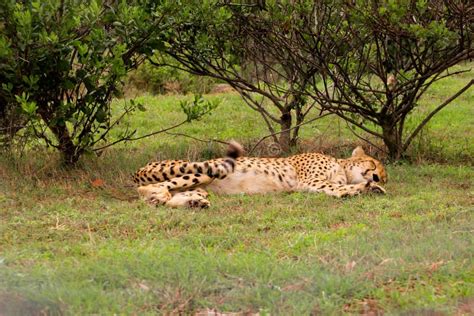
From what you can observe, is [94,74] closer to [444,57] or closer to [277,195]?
[277,195]

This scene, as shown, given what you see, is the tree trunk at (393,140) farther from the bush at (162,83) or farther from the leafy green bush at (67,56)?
the bush at (162,83)

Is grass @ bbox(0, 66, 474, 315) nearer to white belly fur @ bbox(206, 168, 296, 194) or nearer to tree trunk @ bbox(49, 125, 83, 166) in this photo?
tree trunk @ bbox(49, 125, 83, 166)

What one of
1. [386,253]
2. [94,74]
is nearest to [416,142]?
[94,74]

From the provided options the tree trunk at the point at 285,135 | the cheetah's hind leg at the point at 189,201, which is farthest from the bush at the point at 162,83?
the cheetah's hind leg at the point at 189,201

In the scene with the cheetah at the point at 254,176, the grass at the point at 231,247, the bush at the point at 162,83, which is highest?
the bush at the point at 162,83

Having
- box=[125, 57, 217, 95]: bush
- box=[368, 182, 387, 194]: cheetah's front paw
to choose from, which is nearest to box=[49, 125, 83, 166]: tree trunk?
box=[368, 182, 387, 194]: cheetah's front paw

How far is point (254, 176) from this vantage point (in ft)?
24.2

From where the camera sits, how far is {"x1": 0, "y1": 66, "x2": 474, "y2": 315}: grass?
375 cm

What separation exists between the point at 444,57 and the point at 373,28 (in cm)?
106

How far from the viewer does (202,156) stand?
28.9ft

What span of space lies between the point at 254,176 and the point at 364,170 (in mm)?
1058

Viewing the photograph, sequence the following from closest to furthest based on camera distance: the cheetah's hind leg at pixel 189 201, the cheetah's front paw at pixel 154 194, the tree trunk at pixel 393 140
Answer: the cheetah's hind leg at pixel 189 201
the cheetah's front paw at pixel 154 194
the tree trunk at pixel 393 140

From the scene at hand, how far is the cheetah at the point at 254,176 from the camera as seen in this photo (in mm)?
6938

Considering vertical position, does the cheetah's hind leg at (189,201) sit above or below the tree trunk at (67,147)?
below
